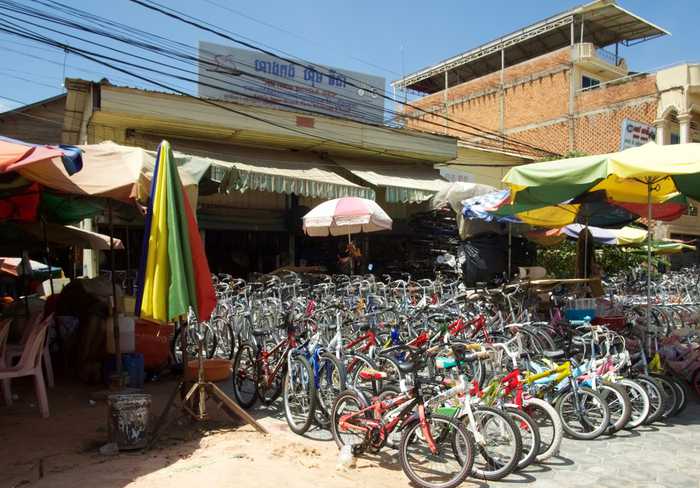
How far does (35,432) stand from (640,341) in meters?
6.23

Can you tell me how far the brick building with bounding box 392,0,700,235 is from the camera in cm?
2341

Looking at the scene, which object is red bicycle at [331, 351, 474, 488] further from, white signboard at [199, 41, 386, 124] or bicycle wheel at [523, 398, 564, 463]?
white signboard at [199, 41, 386, 124]

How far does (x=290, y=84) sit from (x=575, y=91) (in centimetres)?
1521

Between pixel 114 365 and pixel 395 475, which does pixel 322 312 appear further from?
pixel 395 475

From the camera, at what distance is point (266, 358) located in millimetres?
5781

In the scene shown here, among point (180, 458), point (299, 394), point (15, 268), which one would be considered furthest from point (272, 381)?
point (15, 268)

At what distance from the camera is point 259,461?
4219mm

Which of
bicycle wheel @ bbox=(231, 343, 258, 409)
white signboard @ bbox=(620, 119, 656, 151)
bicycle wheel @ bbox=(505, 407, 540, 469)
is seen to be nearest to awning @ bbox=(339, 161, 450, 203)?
bicycle wheel @ bbox=(231, 343, 258, 409)

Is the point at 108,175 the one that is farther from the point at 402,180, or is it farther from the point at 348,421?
the point at 402,180

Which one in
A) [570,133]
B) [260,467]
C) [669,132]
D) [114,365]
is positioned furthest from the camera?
[570,133]

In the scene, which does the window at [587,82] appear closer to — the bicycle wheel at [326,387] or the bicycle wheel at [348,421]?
the bicycle wheel at [326,387]

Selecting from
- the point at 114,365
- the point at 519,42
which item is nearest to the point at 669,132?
the point at 519,42

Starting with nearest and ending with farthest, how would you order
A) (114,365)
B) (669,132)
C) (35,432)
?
(35,432) < (114,365) < (669,132)

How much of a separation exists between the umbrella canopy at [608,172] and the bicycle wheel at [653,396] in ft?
6.92
